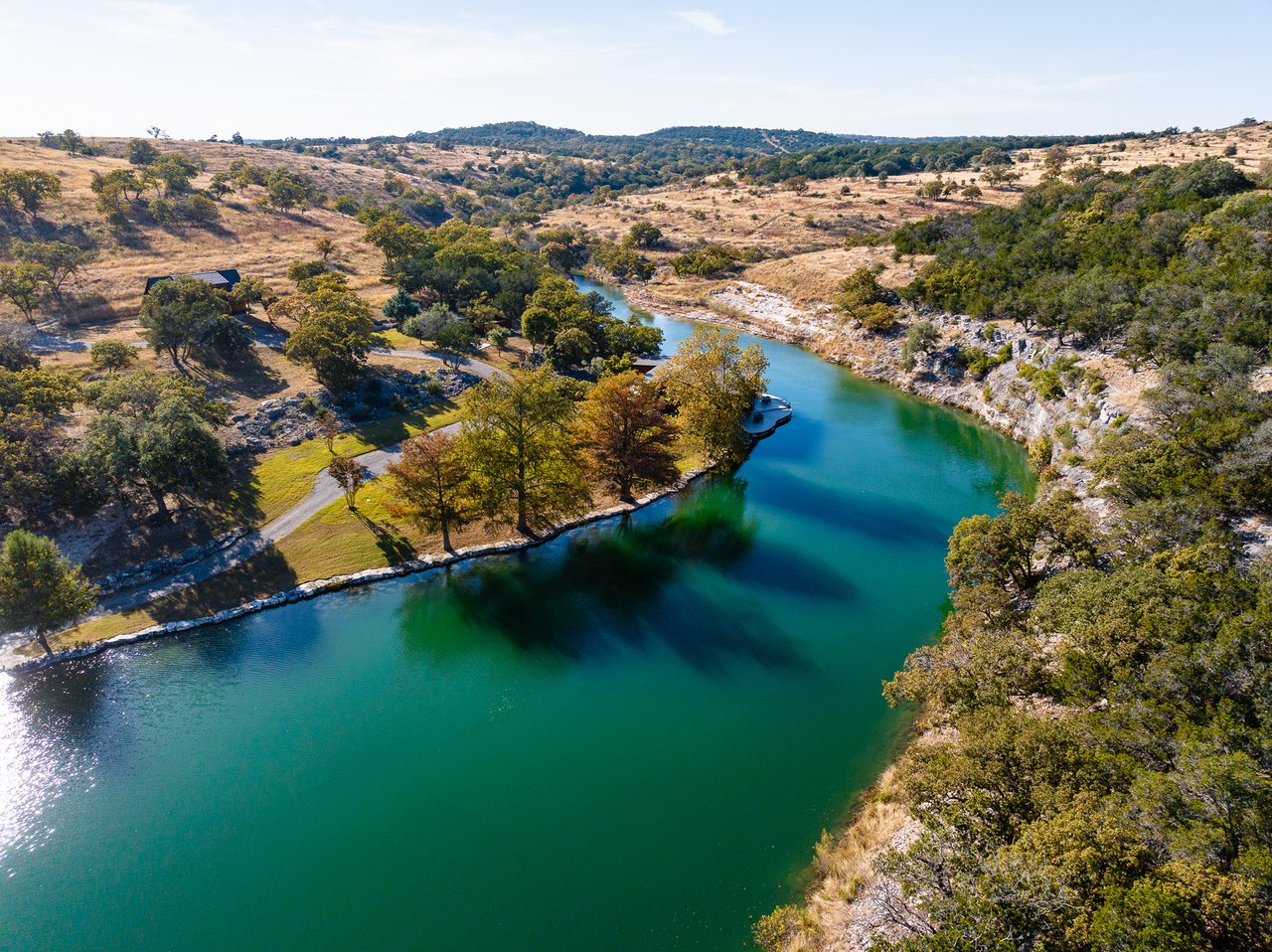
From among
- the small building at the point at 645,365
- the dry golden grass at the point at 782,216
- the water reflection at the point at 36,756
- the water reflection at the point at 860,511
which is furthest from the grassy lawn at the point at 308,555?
the dry golden grass at the point at 782,216

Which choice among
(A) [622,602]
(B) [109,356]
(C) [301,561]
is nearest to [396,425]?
(C) [301,561]

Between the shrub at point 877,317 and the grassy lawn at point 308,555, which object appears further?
the shrub at point 877,317

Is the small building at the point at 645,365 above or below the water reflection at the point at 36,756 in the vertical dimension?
above

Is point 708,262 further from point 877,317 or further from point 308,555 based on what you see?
point 308,555

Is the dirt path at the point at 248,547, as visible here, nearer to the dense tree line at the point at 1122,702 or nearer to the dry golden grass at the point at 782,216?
the dense tree line at the point at 1122,702

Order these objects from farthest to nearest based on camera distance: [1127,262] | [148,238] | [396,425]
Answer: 1. [148,238]
2. [1127,262]
3. [396,425]

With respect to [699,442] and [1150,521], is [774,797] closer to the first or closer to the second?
[1150,521]

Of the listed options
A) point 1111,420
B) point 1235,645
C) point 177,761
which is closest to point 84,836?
point 177,761

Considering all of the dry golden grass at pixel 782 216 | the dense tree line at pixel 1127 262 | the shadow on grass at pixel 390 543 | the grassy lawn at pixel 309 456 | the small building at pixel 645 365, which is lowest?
the shadow on grass at pixel 390 543
